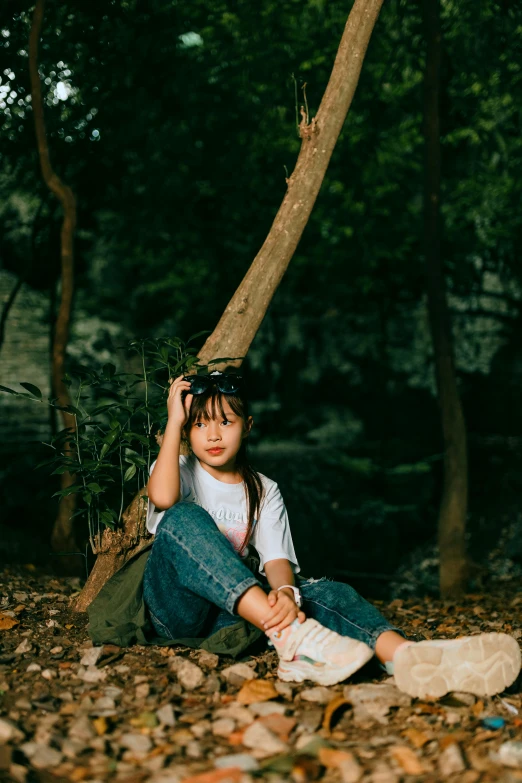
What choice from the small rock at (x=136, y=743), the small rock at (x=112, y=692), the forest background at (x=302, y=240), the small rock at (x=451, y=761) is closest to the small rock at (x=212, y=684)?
the small rock at (x=112, y=692)

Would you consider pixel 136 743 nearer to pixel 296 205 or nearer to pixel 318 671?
pixel 318 671

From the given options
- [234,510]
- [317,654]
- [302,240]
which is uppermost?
[302,240]

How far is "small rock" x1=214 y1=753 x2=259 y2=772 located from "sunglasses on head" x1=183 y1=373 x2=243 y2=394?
57.0 inches

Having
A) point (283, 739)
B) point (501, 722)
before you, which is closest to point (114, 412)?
point (283, 739)

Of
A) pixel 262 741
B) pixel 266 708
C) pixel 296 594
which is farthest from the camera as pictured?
pixel 296 594

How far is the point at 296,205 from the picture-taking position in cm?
415

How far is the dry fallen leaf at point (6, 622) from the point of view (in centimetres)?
371

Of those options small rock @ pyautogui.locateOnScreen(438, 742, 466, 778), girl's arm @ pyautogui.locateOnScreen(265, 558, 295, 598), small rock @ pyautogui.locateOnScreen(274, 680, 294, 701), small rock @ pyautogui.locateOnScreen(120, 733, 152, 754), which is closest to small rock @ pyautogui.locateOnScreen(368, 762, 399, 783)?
small rock @ pyautogui.locateOnScreen(438, 742, 466, 778)

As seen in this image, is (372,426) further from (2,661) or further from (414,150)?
(2,661)

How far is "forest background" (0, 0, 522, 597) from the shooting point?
7.14m

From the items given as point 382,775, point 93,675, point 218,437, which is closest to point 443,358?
point 218,437

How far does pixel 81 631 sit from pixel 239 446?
1175 millimetres

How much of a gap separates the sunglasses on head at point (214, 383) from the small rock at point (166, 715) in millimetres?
1244

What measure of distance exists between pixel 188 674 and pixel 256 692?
29 centimetres
